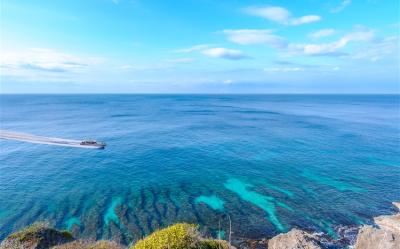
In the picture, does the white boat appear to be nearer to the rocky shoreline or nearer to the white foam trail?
the white foam trail

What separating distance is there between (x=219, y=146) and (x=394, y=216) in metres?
48.4

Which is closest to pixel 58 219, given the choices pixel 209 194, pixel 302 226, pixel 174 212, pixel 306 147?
pixel 174 212

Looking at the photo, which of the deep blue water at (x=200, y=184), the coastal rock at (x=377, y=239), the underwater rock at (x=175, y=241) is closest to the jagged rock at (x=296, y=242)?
the coastal rock at (x=377, y=239)

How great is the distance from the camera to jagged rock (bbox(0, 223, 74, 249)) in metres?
25.9

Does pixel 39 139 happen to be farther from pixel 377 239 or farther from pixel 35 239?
pixel 377 239

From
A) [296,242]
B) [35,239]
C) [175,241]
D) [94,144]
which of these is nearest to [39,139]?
[94,144]

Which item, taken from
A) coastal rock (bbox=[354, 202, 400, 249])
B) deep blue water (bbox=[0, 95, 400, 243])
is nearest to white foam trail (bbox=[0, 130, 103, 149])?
deep blue water (bbox=[0, 95, 400, 243])

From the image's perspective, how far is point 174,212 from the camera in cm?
4081

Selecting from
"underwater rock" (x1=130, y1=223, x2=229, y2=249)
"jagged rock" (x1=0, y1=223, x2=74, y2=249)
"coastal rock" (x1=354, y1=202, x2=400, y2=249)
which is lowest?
"jagged rock" (x1=0, y1=223, x2=74, y2=249)

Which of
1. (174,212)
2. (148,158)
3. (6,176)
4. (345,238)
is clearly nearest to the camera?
(345,238)

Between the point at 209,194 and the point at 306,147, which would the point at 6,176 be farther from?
the point at 306,147

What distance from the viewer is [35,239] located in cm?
2688

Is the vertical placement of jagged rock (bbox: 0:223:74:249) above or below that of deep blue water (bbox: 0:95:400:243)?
above

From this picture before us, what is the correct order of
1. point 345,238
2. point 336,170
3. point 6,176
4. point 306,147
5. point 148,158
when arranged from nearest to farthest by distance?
point 345,238 < point 6,176 < point 336,170 < point 148,158 < point 306,147
